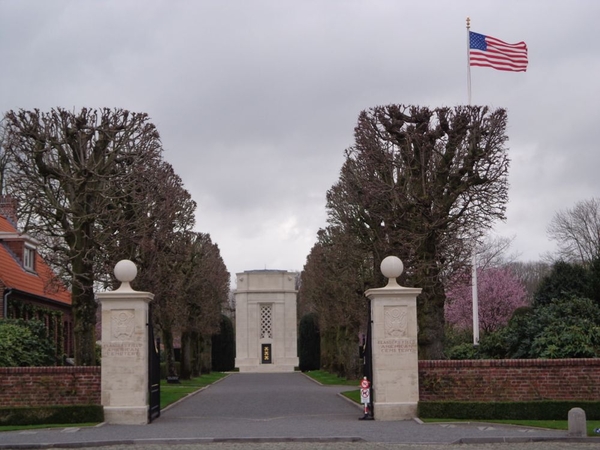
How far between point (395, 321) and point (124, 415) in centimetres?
655

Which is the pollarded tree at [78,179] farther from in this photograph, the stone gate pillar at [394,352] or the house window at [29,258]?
the house window at [29,258]

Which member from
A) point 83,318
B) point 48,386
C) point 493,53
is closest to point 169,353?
point 83,318

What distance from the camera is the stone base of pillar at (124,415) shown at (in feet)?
65.0

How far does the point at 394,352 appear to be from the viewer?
798 inches

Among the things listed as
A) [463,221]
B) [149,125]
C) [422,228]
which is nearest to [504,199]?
[463,221]

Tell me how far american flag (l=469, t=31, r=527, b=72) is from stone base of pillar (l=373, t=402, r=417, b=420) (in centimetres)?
1488

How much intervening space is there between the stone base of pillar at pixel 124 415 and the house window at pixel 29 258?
1991 cm

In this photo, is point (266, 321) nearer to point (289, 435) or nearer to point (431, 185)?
point (431, 185)

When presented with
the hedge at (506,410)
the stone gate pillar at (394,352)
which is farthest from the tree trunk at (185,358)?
the hedge at (506,410)

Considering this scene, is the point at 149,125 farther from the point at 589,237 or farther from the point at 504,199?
the point at 589,237

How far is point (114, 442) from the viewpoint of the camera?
52.7 ft

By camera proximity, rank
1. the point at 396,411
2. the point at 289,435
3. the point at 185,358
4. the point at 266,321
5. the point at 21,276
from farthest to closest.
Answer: the point at 266,321
the point at 185,358
the point at 21,276
the point at 396,411
the point at 289,435

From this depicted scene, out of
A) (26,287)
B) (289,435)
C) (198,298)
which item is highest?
(26,287)

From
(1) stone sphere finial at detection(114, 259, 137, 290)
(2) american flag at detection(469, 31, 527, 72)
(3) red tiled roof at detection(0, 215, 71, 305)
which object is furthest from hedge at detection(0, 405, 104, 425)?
(2) american flag at detection(469, 31, 527, 72)
